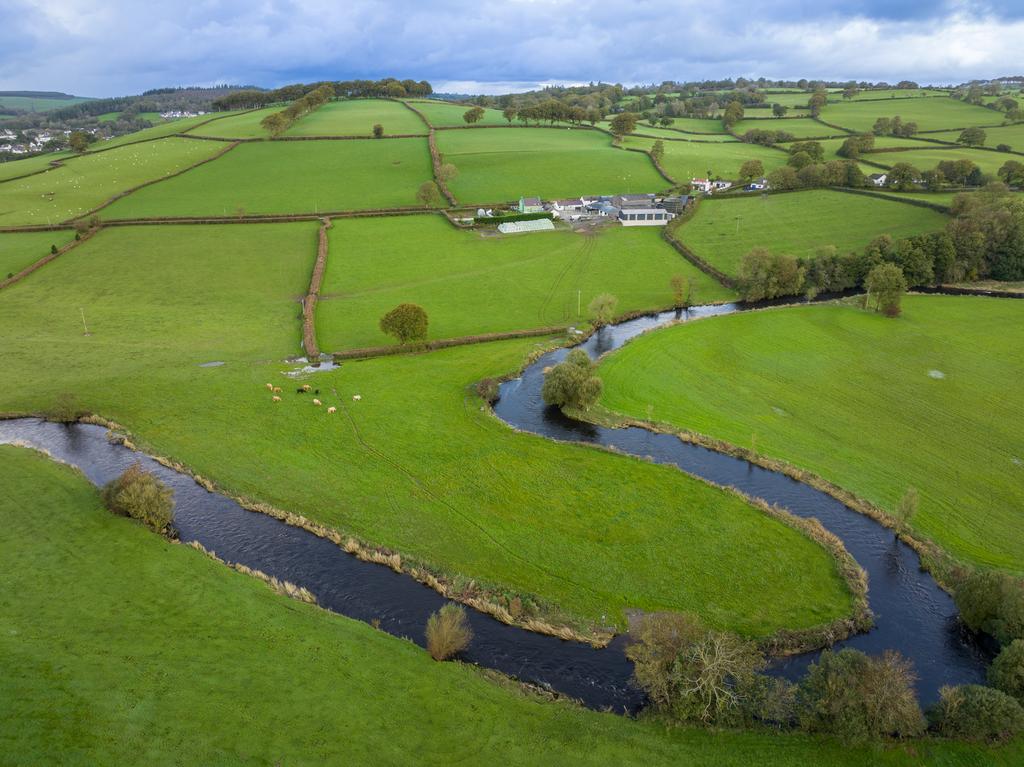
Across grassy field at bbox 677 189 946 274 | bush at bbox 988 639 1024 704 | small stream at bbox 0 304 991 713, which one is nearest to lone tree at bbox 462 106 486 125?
grassy field at bbox 677 189 946 274

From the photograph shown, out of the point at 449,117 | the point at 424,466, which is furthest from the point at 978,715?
the point at 449,117

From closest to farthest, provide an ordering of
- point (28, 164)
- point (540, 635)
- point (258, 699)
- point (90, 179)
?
point (258, 699) → point (540, 635) → point (90, 179) → point (28, 164)

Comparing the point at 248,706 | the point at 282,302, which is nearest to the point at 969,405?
the point at 248,706

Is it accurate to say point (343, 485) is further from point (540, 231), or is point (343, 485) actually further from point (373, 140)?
point (373, 140)

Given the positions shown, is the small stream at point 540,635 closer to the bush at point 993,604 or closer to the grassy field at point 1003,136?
the bush at point 993,604

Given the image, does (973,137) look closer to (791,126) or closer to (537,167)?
(791,126)

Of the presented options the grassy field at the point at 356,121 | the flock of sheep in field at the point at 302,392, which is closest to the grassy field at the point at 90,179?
the grassy field at the point at 356,121

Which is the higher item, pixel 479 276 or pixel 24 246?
pixel 24 246
